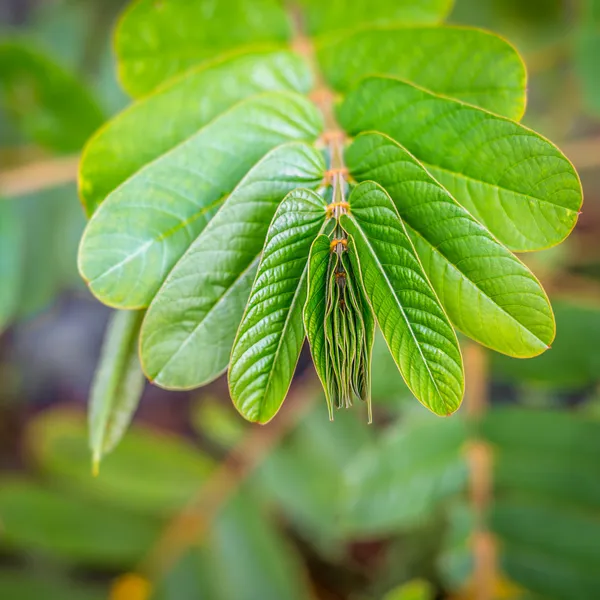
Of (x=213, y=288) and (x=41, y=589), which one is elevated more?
(x=213, y=288)

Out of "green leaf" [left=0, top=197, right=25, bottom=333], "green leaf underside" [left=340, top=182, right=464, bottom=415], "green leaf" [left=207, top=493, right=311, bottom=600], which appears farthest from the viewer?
"green leaf" [left=207, top=493, right=311, bottom=600]

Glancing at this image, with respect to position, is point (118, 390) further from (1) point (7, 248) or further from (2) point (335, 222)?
(1) point (7, 248)

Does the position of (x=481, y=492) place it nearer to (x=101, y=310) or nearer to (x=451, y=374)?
(x=451, y=374)

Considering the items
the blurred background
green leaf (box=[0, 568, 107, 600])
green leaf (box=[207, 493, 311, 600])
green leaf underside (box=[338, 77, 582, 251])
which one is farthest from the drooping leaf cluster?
green leaf (box=[0, 568, 107, 600])

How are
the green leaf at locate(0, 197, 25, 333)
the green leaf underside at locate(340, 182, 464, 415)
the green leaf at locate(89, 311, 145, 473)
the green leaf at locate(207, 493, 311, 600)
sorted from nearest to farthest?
the green leaf underside at locate(340, 182, 464, 415) → the green leaf at locate(89, 311, 145, 473) → the green leaf at locate(0, 197, 25, 333) → the green leaf at locate(207, 493, 311, 600)

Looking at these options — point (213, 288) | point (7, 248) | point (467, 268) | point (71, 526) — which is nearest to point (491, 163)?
point (467, 268)

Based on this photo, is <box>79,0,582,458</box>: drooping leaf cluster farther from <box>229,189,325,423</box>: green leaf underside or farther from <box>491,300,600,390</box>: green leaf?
<box>491,300,600,390</box>: green leaf

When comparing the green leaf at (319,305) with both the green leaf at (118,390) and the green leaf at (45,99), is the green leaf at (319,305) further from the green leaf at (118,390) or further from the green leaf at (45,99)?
the green leaf at (45,99)
